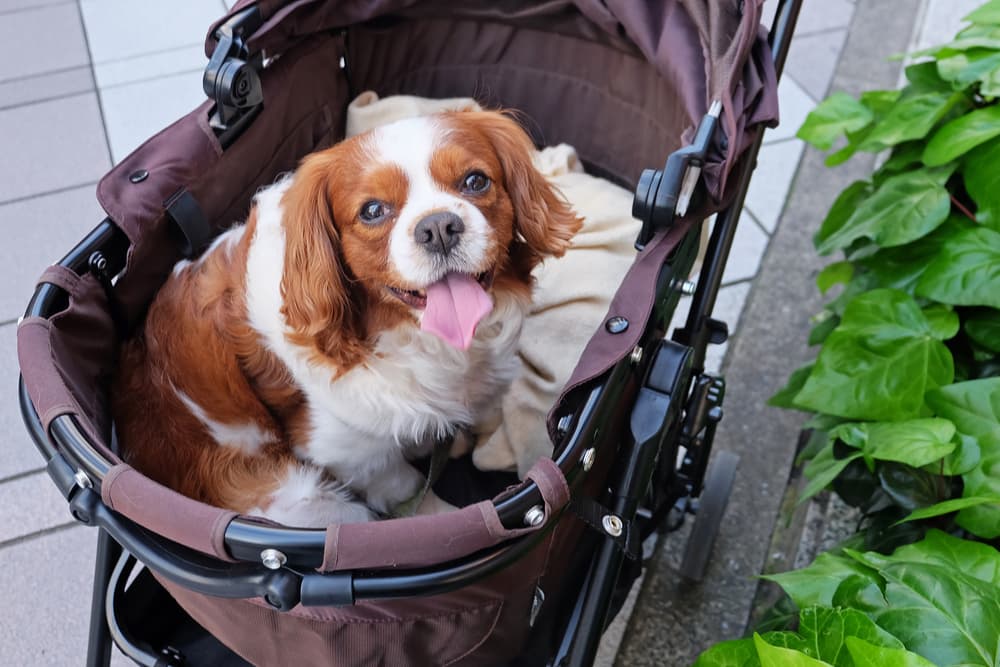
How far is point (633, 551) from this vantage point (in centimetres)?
134

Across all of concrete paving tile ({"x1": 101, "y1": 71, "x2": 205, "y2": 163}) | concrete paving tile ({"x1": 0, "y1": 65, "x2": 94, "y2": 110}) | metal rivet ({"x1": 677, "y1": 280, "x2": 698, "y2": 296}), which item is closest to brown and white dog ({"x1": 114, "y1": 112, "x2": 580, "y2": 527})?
metal rivet ({"x1": 677, "y1": 280, "x2": 698, "y2": 296})

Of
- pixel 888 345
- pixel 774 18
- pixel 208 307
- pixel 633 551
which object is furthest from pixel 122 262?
pixel 888 345

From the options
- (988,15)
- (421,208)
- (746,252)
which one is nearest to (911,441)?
(421,208)

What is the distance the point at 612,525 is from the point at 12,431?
1909mm

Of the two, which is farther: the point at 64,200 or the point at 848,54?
the point at 848,54

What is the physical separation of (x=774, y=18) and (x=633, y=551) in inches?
44.0

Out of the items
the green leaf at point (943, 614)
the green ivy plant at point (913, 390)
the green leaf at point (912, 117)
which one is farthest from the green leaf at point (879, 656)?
the green leaf at point (912, 117)

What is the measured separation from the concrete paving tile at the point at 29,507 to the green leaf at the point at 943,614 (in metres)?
1.93

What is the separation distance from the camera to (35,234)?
2906 millimetres

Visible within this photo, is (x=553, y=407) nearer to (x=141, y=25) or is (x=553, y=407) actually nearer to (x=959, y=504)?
(x=959, y=504)

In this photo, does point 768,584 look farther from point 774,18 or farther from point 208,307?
point 208,307

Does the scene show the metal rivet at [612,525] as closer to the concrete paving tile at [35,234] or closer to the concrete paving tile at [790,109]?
the concrete paving tile at [35,234]

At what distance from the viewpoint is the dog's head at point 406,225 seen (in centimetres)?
148

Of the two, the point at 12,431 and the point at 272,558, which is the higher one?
the point at 272,558
